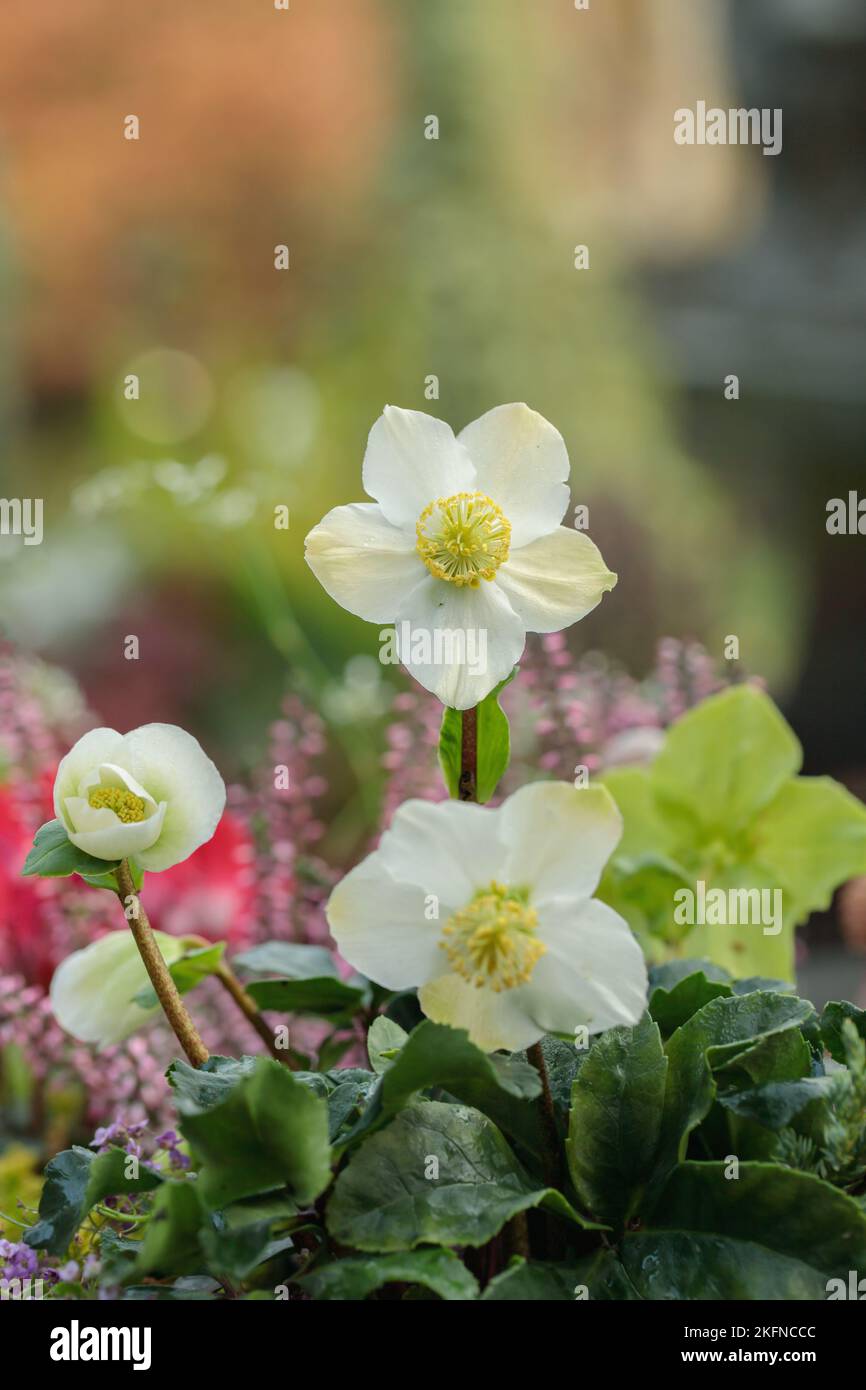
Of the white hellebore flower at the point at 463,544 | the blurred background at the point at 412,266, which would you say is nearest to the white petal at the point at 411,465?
the white hellebore flower at the point at 463,544

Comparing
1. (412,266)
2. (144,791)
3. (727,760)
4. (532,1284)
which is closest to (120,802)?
(144,791)

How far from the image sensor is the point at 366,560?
0.83 ft

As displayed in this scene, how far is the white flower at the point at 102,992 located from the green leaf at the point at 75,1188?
0.13ft

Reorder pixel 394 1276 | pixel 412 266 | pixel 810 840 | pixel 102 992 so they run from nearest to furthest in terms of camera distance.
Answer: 1. pixel 394 1276
2. pixel 102 992
3. pixel 810 840
4. pixel 412 266

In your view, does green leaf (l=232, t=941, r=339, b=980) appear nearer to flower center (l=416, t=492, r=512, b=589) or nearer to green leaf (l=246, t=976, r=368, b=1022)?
green leaf (l=246, t=976, r=368, b=1022)

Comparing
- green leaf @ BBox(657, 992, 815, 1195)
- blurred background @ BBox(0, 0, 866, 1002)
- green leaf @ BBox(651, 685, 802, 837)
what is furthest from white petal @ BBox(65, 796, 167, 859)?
blurred background @ BBox(0, 0, 866, 1002)

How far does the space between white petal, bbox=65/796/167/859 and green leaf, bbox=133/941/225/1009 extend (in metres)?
0.07

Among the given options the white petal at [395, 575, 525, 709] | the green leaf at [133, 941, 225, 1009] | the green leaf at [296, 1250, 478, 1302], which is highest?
the white petal at [395, 575, 525, 709]

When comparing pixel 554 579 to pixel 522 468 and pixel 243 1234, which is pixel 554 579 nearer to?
pixel 522 468

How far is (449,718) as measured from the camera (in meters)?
0.26

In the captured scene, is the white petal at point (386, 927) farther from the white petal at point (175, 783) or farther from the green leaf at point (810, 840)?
the green leaf at point (810, 840)

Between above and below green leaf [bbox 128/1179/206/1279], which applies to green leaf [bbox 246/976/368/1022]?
above

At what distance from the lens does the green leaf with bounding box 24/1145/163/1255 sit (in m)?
0.24

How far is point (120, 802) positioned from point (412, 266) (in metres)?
1.03
